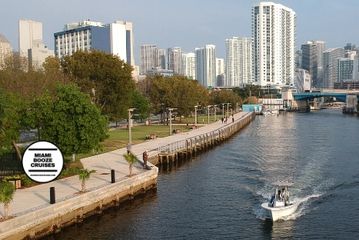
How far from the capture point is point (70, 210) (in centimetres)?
3566

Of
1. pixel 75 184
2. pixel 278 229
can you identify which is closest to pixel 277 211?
pixel 278 229

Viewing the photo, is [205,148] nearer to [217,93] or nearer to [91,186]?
[91,186]

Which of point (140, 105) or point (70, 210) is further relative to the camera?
point (140, 105)

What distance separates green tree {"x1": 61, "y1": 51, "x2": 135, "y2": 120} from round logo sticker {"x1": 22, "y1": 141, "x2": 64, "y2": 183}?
5037 cm

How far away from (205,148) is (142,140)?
36.1ft

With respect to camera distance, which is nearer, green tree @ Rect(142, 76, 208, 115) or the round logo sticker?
the round logo sticker

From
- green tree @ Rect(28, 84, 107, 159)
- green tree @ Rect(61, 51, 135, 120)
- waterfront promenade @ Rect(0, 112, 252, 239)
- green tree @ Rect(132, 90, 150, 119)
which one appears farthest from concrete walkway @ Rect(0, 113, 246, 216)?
green tree @ Rect(132, 90, 150, 119)

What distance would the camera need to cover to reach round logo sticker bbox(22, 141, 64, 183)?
110ft

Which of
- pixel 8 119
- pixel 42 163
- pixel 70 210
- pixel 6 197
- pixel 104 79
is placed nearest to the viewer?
pixel 6 197

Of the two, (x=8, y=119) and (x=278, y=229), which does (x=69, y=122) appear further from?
(x=278, y=229)

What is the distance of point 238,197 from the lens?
45.2m

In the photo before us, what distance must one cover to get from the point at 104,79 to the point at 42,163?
5214 centimetres

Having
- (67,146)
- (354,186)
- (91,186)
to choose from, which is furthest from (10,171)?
(354,186)

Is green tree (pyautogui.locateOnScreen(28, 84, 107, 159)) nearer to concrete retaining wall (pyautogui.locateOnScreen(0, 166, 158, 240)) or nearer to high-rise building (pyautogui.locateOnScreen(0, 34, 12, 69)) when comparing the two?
concrete retaining wall (pyautogui.locateOnScreen(0, 166, 158, 240))
